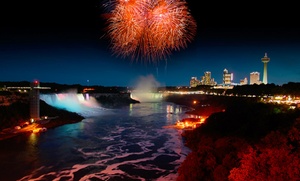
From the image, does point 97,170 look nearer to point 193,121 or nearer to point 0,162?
point 0,162

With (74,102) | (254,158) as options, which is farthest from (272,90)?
(254,158)

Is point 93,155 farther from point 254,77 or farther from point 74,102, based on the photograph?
point 254,77

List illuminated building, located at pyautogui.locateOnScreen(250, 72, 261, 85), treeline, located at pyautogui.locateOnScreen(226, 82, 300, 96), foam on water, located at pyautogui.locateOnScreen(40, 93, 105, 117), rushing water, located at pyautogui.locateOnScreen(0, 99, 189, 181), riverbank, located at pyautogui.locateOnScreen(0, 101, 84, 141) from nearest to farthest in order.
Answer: rushing water, located at pyautogui.locateOnScreen(0, 99, 189, 181) < riverbank, located at pyautogui.locateOnScreen(0, 101, 84, 141) < treeline, located at pyautogui.locateOnScreen(226, 82, 300, 96) < foam on water, located at pyautogui.locateOnScreen(40, 93, 105, 117) < illuminated building, located at pyautogui.locateOnScreen(250, 72, 261, 85)

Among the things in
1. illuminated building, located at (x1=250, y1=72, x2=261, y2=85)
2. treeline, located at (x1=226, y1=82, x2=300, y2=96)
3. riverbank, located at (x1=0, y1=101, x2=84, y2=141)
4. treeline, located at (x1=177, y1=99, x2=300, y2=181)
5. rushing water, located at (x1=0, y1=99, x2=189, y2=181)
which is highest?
illuminated building, located at (x1=250, y1=72, x2=261, y2=85)

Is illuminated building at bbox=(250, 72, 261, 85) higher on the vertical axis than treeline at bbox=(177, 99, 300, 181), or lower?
higher

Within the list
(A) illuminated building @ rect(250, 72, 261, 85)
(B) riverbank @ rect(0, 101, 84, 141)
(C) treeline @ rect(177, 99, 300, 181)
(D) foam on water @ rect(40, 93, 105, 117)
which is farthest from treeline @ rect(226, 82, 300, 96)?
(A) illuminated building @ rect(250, 72, 261, 85)

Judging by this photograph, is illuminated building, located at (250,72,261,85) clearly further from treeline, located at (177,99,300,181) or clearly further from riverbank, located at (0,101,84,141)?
treeline, located at (177,99,300,181)

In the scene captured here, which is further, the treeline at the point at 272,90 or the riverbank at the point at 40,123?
the treeline at the point at 272,90

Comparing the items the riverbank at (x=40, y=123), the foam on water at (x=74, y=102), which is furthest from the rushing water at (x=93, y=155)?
the foam on water at (x=74, y=102)

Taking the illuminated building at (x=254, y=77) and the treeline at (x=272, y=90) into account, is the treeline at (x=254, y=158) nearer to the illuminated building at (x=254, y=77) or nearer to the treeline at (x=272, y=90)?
the treeline at (x=272, y=90)
